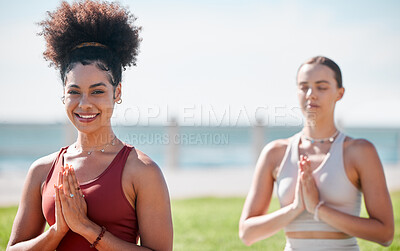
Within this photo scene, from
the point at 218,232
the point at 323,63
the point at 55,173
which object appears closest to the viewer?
the point at 55,173

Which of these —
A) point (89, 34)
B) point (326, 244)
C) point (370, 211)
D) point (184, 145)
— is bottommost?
point (184, 145)

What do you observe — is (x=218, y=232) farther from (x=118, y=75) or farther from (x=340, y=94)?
(x=118, y=75)

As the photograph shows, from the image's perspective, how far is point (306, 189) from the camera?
9.68 ft

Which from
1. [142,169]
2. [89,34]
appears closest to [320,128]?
[142,169]

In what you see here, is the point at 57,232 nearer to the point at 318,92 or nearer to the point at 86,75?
the point at 86,75

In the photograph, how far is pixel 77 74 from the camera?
257 centimetres

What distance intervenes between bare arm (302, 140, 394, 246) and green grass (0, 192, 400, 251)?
7.90ft

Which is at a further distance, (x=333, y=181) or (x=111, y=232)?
(x=333, y=181)

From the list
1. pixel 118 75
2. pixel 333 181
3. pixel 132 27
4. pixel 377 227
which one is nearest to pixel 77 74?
pixel 118 75

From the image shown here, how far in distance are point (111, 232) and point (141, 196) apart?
23 centimetres

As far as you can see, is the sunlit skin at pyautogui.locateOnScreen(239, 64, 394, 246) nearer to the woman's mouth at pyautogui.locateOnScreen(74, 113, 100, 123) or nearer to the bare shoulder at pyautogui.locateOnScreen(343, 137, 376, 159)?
the bare shoulder at pyautogui.locateOnScreen(343, 137, 376, 159)

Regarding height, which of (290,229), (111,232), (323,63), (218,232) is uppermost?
(323,63)

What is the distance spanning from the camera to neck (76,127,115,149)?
8.70ft

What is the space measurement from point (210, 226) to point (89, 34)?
4.36 meters
